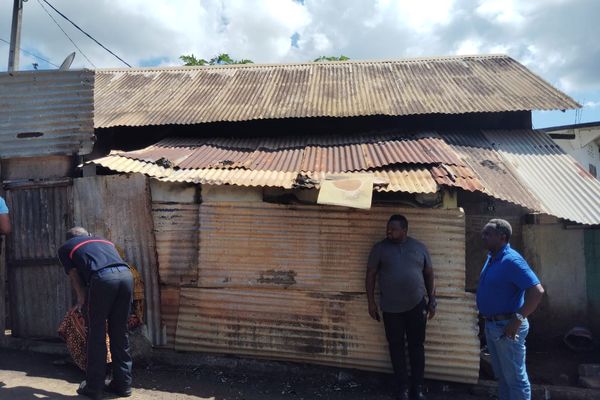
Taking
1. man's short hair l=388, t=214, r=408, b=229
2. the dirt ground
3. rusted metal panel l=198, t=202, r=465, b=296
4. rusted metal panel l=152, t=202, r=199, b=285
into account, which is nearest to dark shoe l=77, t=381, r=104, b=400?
the dirt ground

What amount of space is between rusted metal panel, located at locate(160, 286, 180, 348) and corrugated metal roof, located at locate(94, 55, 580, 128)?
9.37 ft

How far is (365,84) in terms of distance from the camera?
8.36 meters

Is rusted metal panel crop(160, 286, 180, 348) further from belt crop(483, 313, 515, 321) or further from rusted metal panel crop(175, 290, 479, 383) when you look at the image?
belt crop(483, 313, 515, 321)

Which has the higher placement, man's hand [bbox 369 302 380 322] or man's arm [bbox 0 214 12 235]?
man's arm [bbox 0 214 12 235]

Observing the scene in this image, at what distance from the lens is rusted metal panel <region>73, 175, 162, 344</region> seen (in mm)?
5074

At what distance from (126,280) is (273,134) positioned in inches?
150

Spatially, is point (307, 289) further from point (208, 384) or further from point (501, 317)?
point (501, 317)

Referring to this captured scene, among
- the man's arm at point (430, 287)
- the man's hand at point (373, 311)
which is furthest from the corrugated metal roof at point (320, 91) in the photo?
the man's hand at point (373, 311)

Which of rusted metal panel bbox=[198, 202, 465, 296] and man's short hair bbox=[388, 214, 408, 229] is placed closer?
man's short hair bbox=[388, 214, 408, 229]

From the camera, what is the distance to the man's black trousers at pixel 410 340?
4.37 m

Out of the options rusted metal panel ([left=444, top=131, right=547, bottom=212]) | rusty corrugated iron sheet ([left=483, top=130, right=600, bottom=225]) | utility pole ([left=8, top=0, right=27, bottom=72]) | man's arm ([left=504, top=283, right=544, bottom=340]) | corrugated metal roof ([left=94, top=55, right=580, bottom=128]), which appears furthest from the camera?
utility pole ([left=8, top=0, right=27, bottom=72])

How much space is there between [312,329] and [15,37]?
809cm

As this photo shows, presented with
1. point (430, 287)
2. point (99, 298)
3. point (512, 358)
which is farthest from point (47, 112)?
point (512, 358)

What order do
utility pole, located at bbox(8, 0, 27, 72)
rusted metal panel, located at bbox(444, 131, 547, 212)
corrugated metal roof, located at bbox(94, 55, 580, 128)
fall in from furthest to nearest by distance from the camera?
1. utility pole, located at bbox(8, 0, 27, 72)
2. corrugated metal roof, located at bbox(94, 55, 580, 128)
3. rusted metal panel, located at bbox(444, 131, 547, 212)
